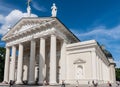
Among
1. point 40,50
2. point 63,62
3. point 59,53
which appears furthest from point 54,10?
point 63,62

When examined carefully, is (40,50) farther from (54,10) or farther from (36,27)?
→ (54,10)

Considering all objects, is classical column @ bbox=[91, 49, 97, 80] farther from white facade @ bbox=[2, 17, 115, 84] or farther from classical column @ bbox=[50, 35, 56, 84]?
classical column @ bbox=[50, 35, 56, 84]

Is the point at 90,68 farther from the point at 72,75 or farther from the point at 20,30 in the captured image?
the point at 20,30

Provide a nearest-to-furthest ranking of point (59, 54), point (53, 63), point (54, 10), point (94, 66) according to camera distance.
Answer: point (53, 63)
point (94, 66)
point (54, 10)
point (59, 54)

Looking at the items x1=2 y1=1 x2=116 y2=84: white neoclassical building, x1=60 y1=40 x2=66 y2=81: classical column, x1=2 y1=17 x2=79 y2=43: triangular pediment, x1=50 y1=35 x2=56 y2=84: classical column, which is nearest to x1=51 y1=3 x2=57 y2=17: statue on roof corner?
x1=2 y1=1 x2=116 y2=84: white neoclassical building

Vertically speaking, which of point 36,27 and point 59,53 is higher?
point 36,27

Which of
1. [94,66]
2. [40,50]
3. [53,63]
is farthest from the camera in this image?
[40,50]

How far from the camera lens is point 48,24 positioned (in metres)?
29.0

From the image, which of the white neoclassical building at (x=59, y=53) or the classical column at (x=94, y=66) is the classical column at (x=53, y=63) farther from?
the classical column at (x=94, y=66)

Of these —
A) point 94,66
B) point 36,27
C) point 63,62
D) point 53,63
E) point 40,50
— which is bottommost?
point 94,66

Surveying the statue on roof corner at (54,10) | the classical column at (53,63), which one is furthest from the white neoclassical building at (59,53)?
the statue on roof corner at (54,10)

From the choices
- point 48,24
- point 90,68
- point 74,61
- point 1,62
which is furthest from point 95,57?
point 1,62

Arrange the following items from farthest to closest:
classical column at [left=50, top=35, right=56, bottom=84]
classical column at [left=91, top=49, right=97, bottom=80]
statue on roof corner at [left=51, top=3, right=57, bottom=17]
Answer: statue on roof corner at [left=51, top=3, right=57, bottom=17]
classical column at [left=91, top=49, right=97, bottom=80]
classical column at [left=50, top=35, right=56, bottom=84]

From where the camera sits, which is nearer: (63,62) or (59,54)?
(63,62)
